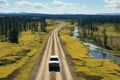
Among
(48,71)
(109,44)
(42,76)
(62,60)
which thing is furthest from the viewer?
(109,44)

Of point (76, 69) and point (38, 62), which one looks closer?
point (76, 69)

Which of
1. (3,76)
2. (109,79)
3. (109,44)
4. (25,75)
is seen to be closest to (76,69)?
(109,79)

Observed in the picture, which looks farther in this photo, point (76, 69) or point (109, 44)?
point (109, 44)

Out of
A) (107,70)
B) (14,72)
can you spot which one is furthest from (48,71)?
(107,70)

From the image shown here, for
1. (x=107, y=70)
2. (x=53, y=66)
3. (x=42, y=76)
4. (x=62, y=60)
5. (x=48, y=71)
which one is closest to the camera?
(x=42, y=76)

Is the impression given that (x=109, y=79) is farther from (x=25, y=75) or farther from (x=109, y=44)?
(x=109, y=44)

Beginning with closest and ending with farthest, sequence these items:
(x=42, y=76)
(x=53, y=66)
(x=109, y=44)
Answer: (x=42, y=76) < (x=53, y=66) < (x=109, y=44)

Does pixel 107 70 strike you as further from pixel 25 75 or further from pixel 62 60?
pixel 25 75
